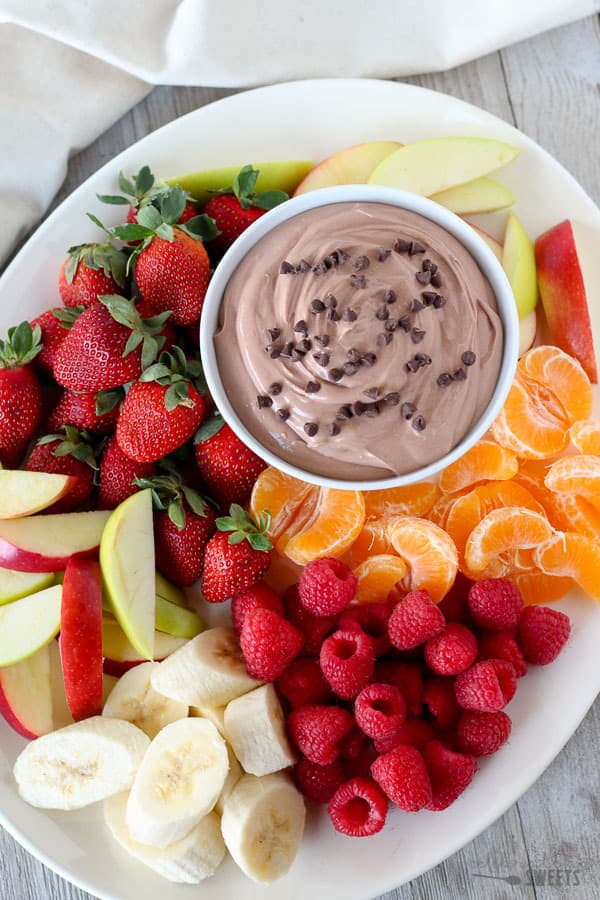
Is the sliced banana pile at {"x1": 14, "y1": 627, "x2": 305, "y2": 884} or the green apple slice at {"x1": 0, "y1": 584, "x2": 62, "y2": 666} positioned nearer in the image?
the sliced banana pile at {"x1": 14, "y1": 627, "x2": 305, "y2": 884}

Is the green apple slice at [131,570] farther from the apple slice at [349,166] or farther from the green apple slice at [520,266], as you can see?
the green apple slice at [520,266]

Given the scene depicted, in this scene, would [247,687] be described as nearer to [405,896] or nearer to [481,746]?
[481,746]

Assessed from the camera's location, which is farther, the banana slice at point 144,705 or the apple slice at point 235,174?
the apple slice at point 235,174

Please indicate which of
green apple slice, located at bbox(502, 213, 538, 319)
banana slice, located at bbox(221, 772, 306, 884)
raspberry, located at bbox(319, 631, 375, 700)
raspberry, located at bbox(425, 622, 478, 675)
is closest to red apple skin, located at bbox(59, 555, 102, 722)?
banana slice, located at bbox(221, 772, 306, 884)

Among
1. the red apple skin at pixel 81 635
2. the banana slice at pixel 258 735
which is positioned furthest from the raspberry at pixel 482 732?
the red apple skin at pixel 81 635

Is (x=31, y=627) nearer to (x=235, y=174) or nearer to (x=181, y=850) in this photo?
(x=181, y=850)

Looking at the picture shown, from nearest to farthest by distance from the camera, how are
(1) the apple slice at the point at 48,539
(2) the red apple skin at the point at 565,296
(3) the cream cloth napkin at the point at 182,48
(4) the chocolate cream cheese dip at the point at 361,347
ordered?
1. (4) the chocolate cream cheese dip at the point at 361,347
2. (1) the apple slice at the point at 48,539
3. (2) the red apple skin at the point at 565,296
4. (3) the cream cloth napkin at the point at 182,48

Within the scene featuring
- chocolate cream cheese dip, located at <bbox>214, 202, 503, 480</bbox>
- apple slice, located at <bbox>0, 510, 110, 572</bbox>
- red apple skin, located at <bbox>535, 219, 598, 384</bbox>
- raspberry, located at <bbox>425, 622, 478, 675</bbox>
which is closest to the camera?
chocolate cream cheese dip, located at <bbox>214, 202, 503, 480</bbox>

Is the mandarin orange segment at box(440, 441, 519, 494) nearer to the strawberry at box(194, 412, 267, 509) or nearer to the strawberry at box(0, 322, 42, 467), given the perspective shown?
the strawberry at box(194, 412, 267, 509)
